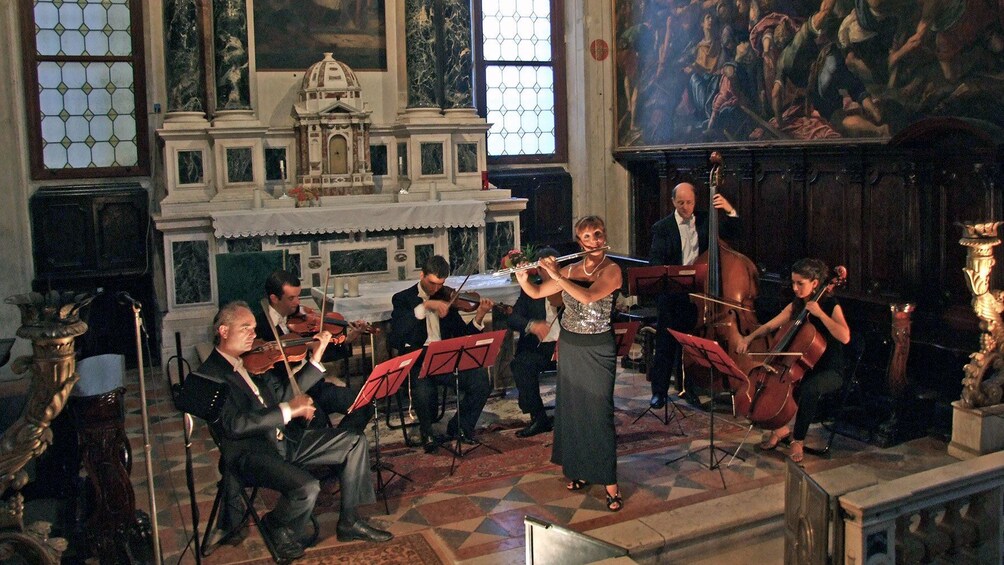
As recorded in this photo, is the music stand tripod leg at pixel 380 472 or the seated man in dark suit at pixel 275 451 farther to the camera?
the music stand tripod leg at pixel 380 472

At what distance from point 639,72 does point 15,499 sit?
30.5 feet

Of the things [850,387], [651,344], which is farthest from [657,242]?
[850,387]

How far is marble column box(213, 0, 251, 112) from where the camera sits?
10.2 metres

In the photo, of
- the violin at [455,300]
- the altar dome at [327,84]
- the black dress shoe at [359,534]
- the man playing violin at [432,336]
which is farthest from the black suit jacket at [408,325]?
the altar dome at [327,84]

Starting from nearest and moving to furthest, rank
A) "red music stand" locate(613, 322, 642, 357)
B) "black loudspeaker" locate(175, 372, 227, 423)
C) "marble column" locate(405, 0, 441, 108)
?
1. "black loudspeaker" locate(175, 372, 227, 423)
2. "red music stand" locate(613, 322, 642, 357)
3. "marble column" locate(405, 0, 441, 108)

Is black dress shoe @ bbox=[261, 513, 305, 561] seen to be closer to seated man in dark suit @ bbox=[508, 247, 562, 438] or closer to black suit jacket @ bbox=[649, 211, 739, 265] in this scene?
seated man in dark suit @ bbox=[508, 247, 562, 438]

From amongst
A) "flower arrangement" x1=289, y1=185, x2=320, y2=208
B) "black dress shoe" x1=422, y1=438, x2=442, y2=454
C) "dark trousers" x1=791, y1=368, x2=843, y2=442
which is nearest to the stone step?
"dark trousers" x1=791, y1=368, x2=843, y2=442

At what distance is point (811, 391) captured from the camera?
675 cm

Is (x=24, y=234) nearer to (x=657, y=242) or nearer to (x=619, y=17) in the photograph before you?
(x=657, y=242)

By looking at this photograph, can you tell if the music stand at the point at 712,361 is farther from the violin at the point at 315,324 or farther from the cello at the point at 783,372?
the violin at the point at 315,324

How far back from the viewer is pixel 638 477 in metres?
6.65

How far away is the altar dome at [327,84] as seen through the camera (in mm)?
10484

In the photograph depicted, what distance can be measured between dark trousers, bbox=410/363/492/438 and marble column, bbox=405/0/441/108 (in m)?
4.47

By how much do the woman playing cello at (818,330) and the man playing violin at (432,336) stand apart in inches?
73.6
